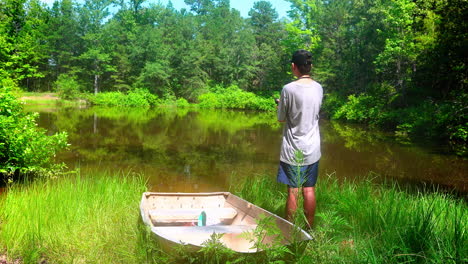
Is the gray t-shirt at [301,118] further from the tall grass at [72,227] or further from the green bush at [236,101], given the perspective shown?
the green bush at [236,101]

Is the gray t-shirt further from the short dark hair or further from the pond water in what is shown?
the pond water

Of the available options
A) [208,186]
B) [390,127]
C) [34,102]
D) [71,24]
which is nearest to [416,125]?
[390,127]

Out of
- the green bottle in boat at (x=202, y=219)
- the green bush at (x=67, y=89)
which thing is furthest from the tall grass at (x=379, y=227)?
the green bush at (x=67, y=89)

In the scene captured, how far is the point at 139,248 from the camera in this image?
128 inches

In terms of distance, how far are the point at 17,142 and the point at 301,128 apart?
4.28 meters

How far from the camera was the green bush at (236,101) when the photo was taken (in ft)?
133

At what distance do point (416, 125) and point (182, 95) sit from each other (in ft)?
101

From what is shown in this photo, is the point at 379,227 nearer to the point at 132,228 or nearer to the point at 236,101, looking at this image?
the point at 132,228

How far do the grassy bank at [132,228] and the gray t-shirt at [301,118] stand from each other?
628 millimetres

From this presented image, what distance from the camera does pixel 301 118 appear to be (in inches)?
128

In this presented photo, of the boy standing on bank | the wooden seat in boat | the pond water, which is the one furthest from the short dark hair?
the pond water

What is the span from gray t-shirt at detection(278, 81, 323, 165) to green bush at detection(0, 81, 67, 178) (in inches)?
153

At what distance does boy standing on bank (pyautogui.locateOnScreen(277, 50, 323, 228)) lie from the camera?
3.25 m

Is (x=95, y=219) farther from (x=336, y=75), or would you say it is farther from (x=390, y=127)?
(x=336, y=75)
